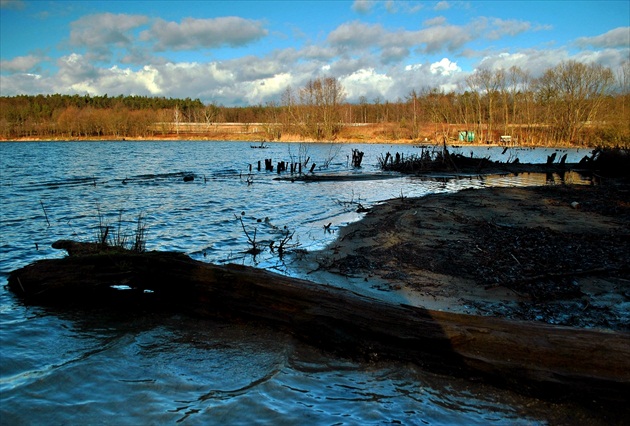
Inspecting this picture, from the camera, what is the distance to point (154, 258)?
622cm

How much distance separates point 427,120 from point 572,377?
102 meters

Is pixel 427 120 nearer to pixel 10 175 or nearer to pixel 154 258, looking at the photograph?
pixel 10 175

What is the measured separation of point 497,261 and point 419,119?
9676 cm

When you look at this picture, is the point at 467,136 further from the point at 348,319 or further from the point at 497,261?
the point at 348,319

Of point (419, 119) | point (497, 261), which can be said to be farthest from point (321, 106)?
point (497, 261)

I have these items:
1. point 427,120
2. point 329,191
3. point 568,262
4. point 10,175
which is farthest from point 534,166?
point 427,120

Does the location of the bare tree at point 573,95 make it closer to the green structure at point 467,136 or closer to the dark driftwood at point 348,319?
the green structure at point 467,136

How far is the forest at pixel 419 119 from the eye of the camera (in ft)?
213

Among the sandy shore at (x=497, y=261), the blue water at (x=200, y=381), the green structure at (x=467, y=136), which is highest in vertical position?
the green structure at (x=467, y=136)

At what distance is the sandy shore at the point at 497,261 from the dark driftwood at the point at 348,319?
1.73 m

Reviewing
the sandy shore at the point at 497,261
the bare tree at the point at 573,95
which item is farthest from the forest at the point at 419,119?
the sandy shore at the point at 497,261

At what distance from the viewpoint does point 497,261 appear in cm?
805

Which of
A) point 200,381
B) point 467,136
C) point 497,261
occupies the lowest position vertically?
point 200,381

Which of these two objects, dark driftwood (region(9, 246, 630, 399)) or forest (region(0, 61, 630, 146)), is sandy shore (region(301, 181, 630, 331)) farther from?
forest (region(0, 61, 630, 146))
